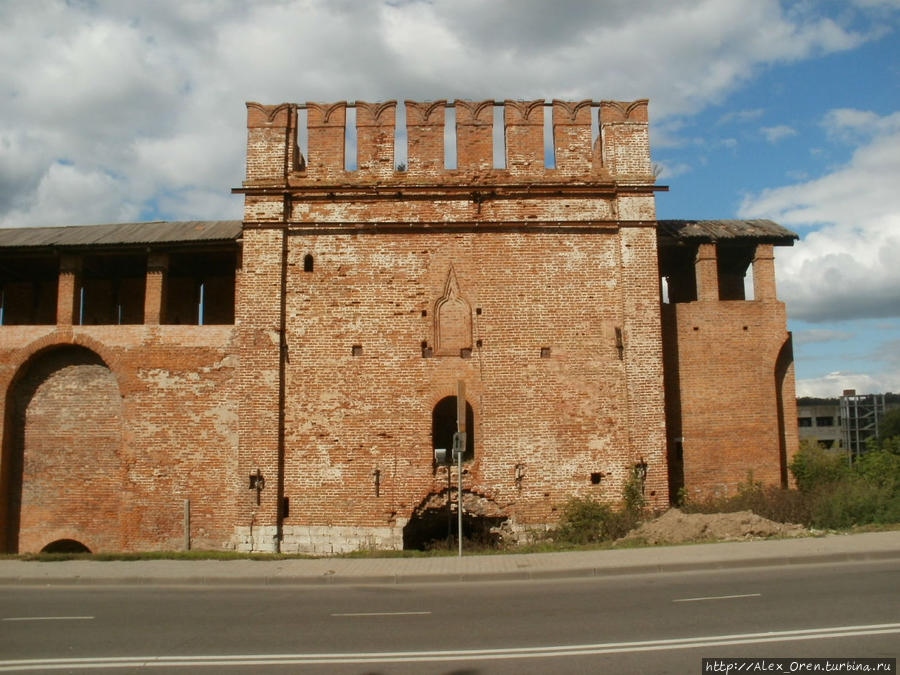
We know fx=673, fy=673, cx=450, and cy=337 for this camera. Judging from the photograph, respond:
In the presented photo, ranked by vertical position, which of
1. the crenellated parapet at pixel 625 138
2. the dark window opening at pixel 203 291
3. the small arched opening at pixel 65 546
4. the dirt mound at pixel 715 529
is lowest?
the small arched opening at pixel 65 546

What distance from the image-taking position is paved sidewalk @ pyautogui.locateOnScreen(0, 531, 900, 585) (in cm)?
1086

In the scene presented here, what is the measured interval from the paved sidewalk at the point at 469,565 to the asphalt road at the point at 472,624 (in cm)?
41

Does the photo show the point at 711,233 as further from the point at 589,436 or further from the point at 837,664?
the point at 837,664

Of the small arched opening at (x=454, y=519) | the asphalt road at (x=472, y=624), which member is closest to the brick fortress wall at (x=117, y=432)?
the small arched opening at (x=454, y=519)

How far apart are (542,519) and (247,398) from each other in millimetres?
7117

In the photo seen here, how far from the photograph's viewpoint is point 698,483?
624 inches

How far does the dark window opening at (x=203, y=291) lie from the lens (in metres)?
18.3

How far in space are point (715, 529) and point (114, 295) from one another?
53.6 feet

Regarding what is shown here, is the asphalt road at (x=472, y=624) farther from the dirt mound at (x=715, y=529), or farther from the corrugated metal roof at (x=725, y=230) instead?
the corrugated metal roof at (x=725, y=230)

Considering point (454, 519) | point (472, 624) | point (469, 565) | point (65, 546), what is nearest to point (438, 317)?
point (454, 519)

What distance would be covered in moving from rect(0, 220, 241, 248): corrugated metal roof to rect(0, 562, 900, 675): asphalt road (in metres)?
8.89

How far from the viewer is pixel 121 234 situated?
17359 millimetres

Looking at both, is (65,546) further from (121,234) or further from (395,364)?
(395,364)

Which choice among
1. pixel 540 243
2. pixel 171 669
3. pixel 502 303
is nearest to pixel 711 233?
pixel 540 243
